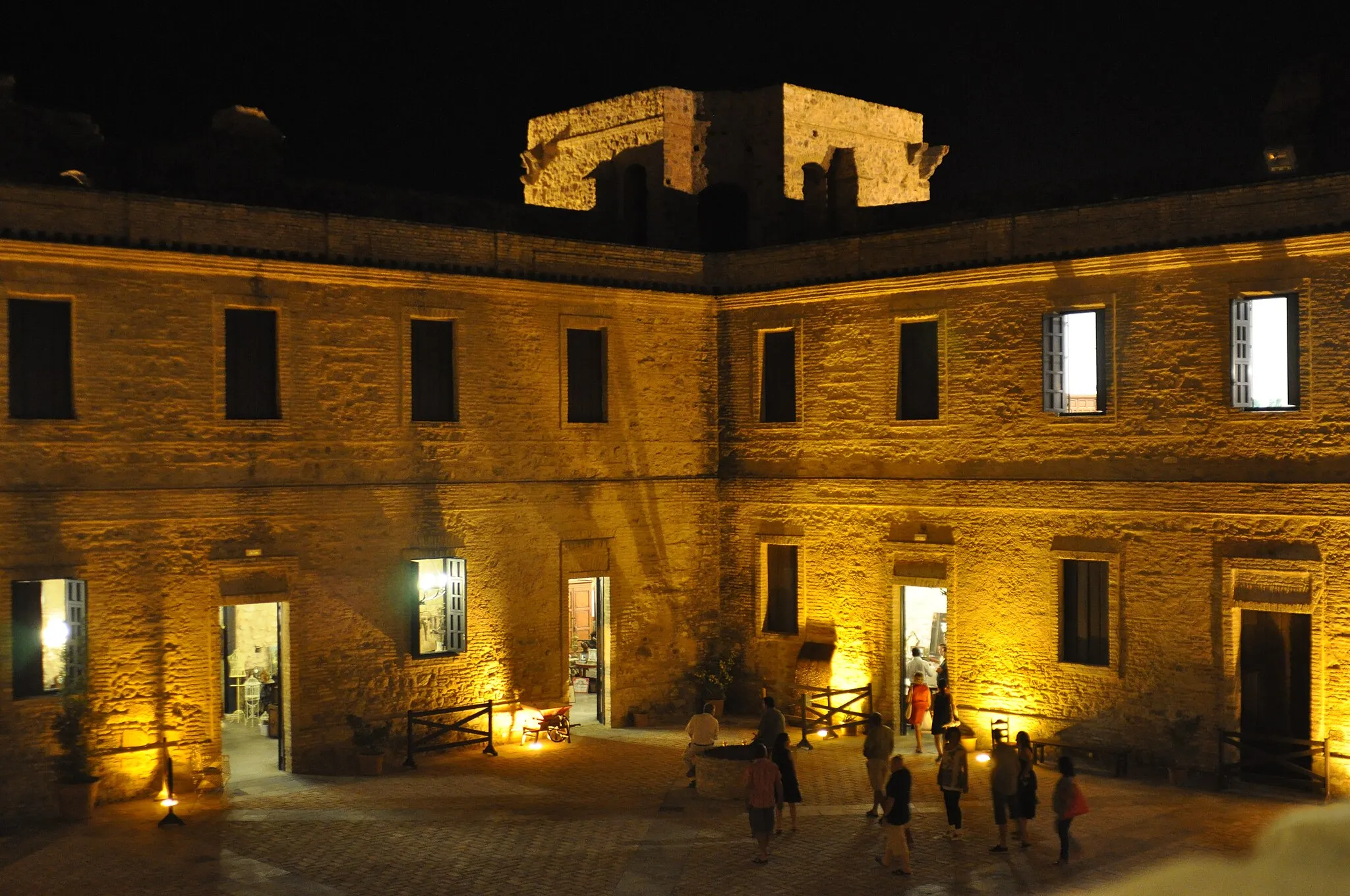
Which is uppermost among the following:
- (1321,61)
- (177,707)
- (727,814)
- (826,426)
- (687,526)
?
(1321,61)

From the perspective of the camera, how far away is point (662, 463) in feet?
77.4

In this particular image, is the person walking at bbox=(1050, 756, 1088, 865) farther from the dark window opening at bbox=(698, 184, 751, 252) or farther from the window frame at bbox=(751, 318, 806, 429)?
the dark window opening at bbox=(698, 184, 751, 252)

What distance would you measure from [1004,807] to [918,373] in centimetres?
847

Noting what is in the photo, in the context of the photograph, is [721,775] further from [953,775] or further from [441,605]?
[441,605]

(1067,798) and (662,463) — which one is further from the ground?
(662,463)

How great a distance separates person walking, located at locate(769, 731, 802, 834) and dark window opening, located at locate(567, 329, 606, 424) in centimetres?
810

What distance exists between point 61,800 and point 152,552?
345 cm

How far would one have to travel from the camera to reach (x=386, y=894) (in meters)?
14.3

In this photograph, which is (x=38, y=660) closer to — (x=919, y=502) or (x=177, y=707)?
(x=177, y=707)

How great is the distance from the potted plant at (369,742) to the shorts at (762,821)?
7.14 meters

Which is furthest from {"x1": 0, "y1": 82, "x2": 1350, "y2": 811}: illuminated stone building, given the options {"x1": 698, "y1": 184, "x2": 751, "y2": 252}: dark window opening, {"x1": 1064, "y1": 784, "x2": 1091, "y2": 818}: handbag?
{"x1": 1064, "y1": 784, "x2": 1091, "y2": 818}: handbag

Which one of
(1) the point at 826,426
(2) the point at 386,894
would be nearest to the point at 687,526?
(1) the point at 826,426

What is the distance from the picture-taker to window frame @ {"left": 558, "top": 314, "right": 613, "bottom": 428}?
22.4 meters

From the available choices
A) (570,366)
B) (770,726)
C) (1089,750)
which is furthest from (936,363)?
(770,726)
